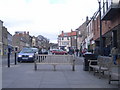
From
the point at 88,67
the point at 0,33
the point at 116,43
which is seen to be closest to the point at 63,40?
the point at 0,33

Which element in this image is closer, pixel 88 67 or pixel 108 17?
pixel 88 67

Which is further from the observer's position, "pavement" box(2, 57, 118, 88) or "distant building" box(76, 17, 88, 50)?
"distant building" box(76, 17, 88, 50)

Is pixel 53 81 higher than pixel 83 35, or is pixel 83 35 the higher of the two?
pixel 83 35

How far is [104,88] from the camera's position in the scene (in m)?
8.77

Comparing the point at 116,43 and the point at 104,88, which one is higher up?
the point at 116,43

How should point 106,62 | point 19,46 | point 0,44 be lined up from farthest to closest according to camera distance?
point 19,46 → point 0,44 → point 106,62

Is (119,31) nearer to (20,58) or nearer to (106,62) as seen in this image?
(20,58)

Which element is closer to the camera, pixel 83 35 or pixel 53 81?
pixel 53 81

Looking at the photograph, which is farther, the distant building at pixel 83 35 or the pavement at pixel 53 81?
the distant building at pixel 83 35

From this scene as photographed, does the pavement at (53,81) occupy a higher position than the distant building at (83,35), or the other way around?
the distant building at (83,35)

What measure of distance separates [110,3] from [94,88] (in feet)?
39.4

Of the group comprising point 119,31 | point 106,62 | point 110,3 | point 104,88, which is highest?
point 110,3

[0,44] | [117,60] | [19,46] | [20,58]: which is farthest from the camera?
[19,46]

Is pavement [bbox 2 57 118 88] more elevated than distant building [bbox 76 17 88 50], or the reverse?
distant building [bbox 76 17 88 50]
